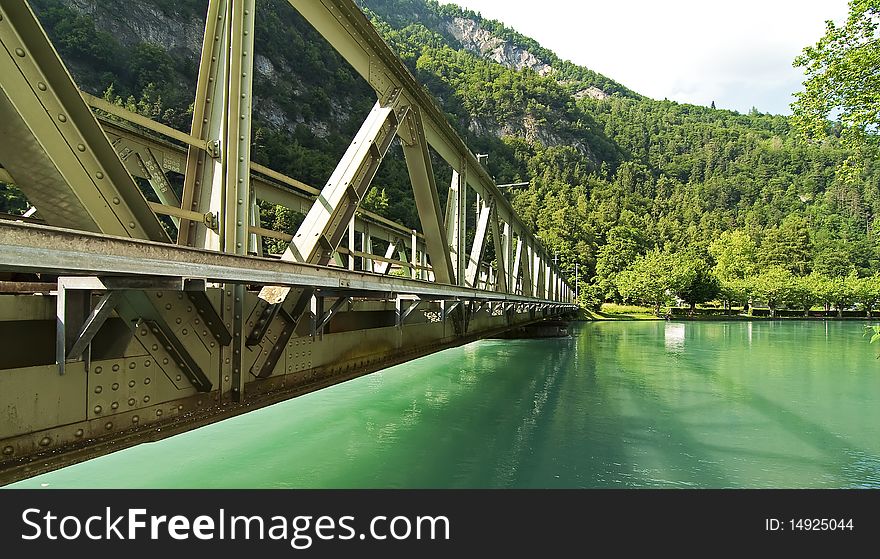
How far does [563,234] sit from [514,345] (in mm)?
85041

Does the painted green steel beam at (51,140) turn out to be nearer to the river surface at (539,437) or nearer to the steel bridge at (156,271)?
the steel bridge at (156,271)

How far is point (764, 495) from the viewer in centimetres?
876

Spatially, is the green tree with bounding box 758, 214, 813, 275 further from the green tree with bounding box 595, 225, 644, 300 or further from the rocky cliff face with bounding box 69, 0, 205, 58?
the rocky cliff face with bounding box 69, 0, 205, 58

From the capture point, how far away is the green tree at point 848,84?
52.2 feet

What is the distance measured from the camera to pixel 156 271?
9.52ft

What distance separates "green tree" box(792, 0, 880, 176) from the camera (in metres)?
15.9

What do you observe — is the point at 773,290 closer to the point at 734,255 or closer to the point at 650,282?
the point at 650,282

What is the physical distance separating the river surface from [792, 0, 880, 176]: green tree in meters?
7.81

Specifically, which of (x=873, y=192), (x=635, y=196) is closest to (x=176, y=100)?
(x=635, y=196)

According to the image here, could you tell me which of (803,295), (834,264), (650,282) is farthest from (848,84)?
(834,264)

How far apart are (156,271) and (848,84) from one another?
64.4ft

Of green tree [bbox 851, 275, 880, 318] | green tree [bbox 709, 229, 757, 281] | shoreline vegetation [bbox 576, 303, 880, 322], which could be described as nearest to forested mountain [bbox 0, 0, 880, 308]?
green tree [bbox 709, 229, 757, 281]

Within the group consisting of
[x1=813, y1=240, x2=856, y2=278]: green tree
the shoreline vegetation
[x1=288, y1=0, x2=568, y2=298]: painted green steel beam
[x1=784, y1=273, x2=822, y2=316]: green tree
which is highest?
[x1=813, y1=240, x2=856, y2=278]: green tree

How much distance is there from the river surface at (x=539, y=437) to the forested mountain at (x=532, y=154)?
7030mm
